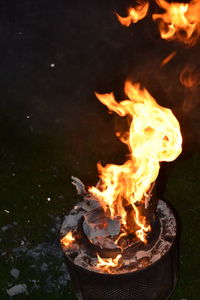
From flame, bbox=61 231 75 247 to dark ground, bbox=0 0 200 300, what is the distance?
5.00 ft

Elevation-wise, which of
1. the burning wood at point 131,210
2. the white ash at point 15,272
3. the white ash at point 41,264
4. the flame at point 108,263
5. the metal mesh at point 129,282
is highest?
the burning wood at point 131,210

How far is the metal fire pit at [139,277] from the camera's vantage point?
5043 millimetres

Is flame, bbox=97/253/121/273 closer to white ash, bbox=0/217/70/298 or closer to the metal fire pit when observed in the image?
the metal fire pit

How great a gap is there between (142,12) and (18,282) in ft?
23.8

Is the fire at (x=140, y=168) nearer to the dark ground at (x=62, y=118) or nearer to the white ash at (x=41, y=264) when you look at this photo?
the dark ground at (x=62, y=118)

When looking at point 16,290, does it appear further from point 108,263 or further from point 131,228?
point 131,228

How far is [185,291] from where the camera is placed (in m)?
6.41

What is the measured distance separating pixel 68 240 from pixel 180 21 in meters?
4.79

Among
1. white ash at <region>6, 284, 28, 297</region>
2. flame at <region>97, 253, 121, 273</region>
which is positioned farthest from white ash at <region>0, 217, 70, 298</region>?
flame at <region>97, 253, 121, 273</region>

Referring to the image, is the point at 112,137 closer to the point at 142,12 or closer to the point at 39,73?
the point at 39,73

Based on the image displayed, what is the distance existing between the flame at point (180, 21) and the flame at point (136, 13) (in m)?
0.31

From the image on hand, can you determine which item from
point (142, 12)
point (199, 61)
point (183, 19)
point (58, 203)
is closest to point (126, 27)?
point (142, 12)

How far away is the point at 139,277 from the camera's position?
16.6 ft

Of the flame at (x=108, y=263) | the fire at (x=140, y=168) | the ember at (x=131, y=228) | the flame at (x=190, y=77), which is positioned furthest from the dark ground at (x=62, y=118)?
the fire at (x=140, y=168)
